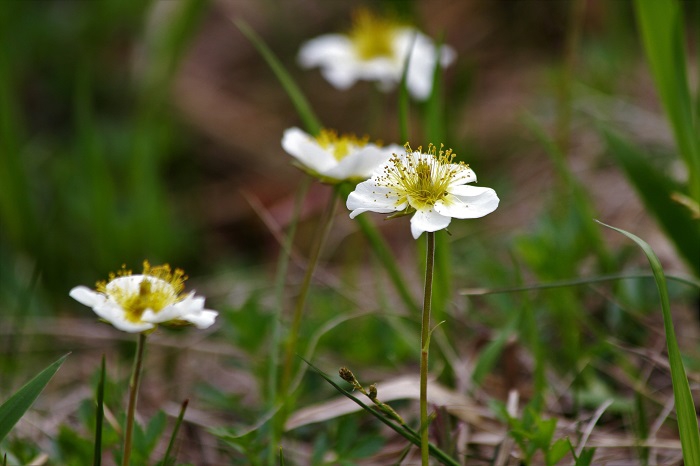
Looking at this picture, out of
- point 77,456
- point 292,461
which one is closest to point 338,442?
point 292,461

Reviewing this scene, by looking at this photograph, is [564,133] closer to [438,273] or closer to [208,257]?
[438,273]

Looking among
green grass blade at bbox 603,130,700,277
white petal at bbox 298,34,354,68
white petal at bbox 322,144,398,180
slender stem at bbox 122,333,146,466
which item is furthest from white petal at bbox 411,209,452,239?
white petal at bbox 298,34,354,68

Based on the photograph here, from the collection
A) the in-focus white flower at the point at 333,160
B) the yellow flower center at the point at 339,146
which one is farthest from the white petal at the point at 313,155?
the yellow flower center at the point at 339,146

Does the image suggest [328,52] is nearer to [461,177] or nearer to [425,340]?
[461,177]

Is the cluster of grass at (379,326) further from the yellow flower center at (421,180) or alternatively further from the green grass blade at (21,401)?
the yellow flower center at (421,180)

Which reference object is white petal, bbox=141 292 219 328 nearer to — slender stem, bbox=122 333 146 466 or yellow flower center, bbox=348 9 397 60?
slender stem, bbox=122 333 146 466

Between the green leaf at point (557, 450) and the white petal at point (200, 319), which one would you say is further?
the green leaf at point (557, 450)

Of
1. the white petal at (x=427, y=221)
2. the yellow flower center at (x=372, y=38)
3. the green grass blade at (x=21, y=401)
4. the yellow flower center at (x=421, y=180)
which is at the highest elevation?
the yellow flower center at (x=372, y=38)
